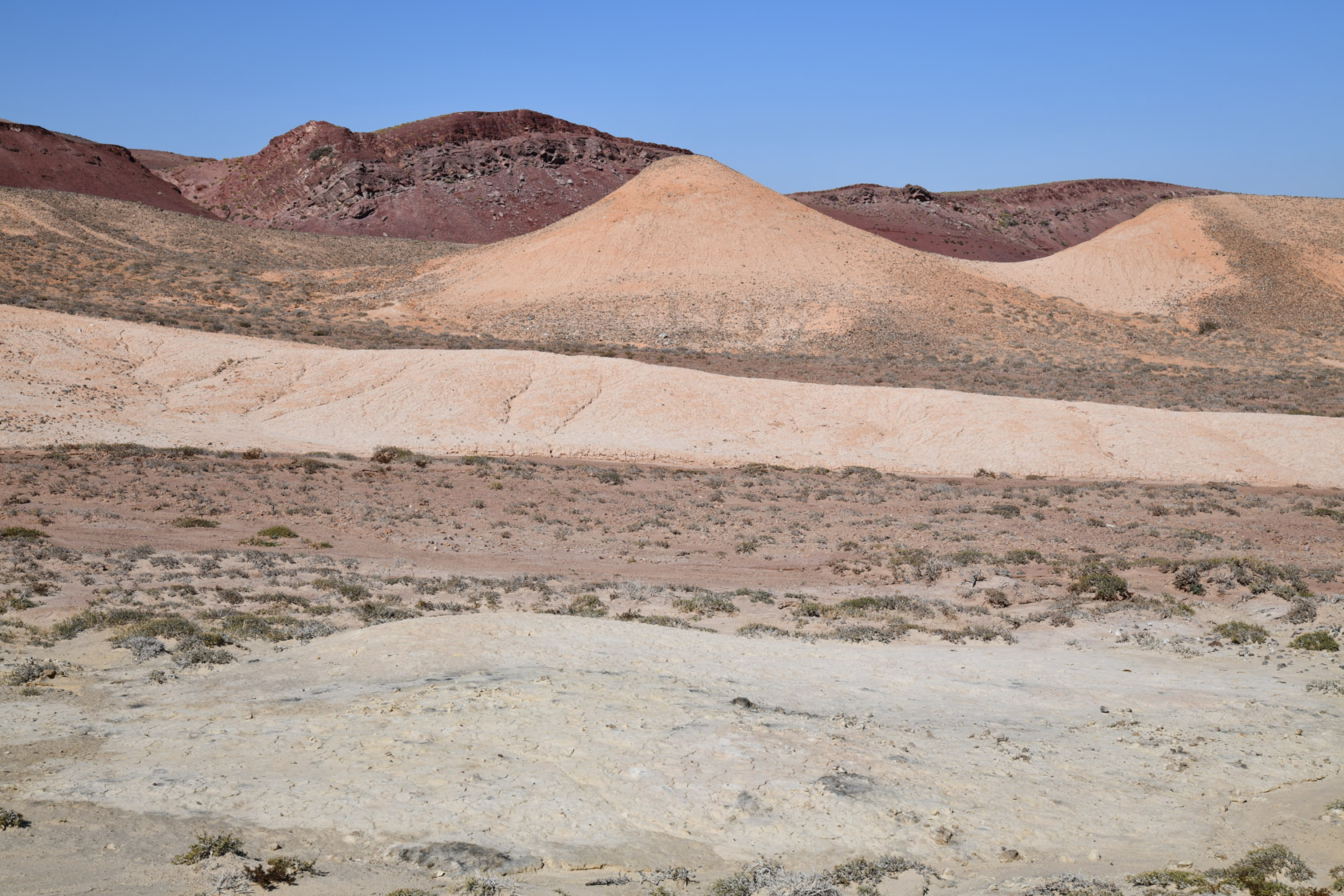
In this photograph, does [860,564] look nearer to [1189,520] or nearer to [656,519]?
[656,519]

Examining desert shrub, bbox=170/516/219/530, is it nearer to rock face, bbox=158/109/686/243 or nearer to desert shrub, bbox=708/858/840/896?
desert shrub, bbox=708/858/840/896

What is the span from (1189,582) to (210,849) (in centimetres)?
1470

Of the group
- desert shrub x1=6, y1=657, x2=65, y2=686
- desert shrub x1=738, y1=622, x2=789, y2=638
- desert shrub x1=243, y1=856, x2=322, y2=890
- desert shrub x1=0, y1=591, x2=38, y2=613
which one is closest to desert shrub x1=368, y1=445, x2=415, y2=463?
desert shrub x1=0, y1=591, x2=38, y2=613

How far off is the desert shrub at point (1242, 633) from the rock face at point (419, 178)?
88.8 metres

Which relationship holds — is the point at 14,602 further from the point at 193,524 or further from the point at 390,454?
the point at 390,454

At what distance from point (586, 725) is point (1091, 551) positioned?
1362 cm

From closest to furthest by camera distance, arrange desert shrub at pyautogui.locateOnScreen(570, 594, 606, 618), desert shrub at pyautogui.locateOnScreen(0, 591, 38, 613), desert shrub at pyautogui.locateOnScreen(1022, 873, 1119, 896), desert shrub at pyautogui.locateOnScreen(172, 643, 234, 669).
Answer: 1. desert shrub at pyautogui.locateOnScreen(1022, 873, 1119, 896)
2. desert shrub at pyautogui.locateOnScreen(172, 643, 234, 669)
3. desert shrub at pyautogui.locateOnScreen(0, 591, 38, 613)
4. desert shrub at pyautogui.locateOnScreen(570, 594, 606, 618)

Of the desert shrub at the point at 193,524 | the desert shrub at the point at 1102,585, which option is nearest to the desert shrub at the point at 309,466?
the desert shrub at the point at 193,524

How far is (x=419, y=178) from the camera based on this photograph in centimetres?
10075

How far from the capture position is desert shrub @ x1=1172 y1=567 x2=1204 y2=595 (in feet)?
50.4

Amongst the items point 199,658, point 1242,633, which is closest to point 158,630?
point 199,658

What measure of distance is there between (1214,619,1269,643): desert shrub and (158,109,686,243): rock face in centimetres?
8884

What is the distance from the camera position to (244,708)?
8617 mm

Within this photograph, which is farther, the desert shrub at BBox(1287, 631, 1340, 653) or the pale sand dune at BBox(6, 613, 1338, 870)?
the desert shrub at BBox(1287, 631, 1340, 653)
